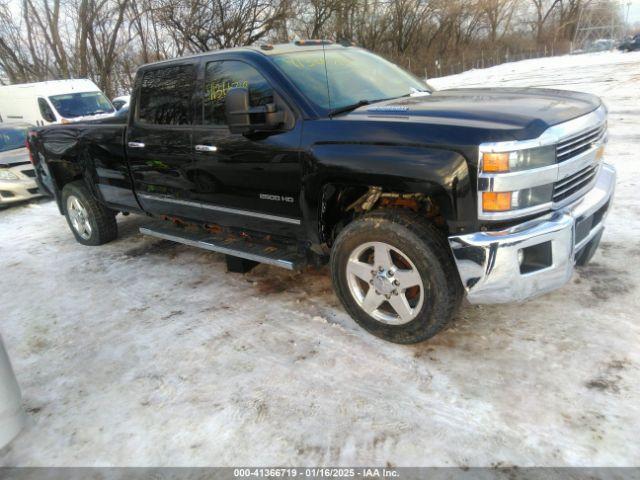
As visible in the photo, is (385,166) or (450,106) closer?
(385,166)

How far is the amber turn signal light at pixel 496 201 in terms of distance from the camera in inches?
101

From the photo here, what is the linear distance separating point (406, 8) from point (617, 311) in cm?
4058

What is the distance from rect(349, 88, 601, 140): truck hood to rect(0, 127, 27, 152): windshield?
8.87 m

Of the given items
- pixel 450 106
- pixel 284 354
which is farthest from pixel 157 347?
pixel 450 106

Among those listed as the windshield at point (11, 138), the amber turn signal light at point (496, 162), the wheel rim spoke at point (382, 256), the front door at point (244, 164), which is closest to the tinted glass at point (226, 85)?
the front door at point (244, 164)

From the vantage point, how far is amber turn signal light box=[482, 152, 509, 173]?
8.23 ft

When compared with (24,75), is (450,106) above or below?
below

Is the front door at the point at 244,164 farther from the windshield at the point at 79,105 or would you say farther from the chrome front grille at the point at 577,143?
the windshield at the point at 79,105

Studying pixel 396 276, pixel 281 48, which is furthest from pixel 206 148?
pixel 396 276

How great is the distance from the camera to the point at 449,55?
45.6 metres

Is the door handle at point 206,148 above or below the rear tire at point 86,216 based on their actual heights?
above

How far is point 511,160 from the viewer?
252cm

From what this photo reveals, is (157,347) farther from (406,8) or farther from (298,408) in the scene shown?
(406,8)

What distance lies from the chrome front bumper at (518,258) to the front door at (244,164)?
125cm
